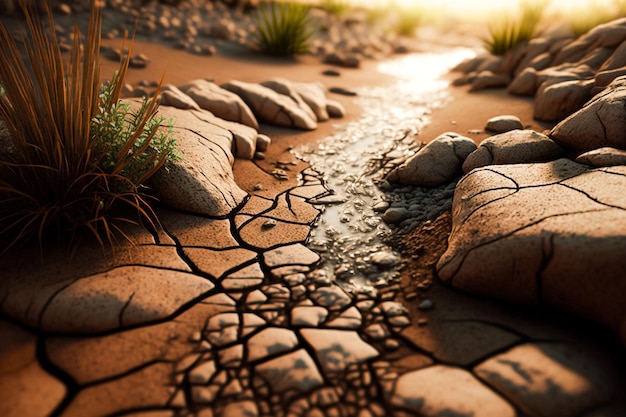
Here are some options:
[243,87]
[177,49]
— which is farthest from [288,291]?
[177,49]

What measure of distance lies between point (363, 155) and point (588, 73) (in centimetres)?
188

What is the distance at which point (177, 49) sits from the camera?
222 inches

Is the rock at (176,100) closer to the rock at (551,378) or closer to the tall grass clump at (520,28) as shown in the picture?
the rock at (551,378)

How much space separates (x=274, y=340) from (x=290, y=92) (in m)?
2.84

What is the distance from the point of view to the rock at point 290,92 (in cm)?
393

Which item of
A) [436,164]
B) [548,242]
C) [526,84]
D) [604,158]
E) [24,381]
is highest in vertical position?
[526,84]

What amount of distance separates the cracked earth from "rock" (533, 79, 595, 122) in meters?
1.49

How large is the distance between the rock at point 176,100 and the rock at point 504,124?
7.28 ft

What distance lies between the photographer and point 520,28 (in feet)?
16.6

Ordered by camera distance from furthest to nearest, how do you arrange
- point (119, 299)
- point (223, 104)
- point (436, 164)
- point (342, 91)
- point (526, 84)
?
1. point (342, 91)
2. point (526, 84)
3. point (223, 104)
4. point (436, 164)
5. point (119, 299)

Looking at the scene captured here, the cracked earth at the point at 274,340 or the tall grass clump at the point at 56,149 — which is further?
the tall grass clump at the point at 56,149

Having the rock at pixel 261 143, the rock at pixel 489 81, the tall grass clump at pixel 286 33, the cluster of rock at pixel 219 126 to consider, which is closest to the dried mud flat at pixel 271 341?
the cluster of rock at pixel 219 126

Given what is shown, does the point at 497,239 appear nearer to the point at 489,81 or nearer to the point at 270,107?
the point at 270,107

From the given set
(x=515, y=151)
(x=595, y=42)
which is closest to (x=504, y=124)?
(x=515, y=151)
